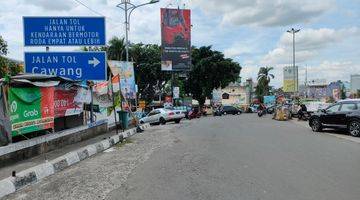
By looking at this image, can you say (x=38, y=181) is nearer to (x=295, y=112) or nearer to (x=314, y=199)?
(x=314, y=199)

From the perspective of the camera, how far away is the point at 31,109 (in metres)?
12.9

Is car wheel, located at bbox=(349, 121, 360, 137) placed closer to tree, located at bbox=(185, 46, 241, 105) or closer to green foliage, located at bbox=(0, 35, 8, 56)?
green foliage, located at bbox=(0, 35, 8, 56)

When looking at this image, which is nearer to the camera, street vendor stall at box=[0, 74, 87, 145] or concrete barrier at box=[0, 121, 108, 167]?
concrete barrier at box=[0, 121, 108, 167]

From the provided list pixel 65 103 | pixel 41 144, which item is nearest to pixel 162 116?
pixel 65 103

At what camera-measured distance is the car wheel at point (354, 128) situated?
19844 mm

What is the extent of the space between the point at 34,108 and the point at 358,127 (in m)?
13.5

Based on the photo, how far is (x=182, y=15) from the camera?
5538cm

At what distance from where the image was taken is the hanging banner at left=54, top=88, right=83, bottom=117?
599 inches

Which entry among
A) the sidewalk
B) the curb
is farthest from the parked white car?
the sidewalk

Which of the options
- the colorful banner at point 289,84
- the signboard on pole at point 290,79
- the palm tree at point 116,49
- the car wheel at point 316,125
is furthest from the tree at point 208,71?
the car wheel at point 316,125

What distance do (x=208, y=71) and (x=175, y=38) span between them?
18081 mm

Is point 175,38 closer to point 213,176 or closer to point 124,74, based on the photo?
point 124,74

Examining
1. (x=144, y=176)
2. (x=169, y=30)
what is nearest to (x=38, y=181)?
(x=144, y=176)

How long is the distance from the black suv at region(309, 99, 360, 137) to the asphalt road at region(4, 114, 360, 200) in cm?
618
